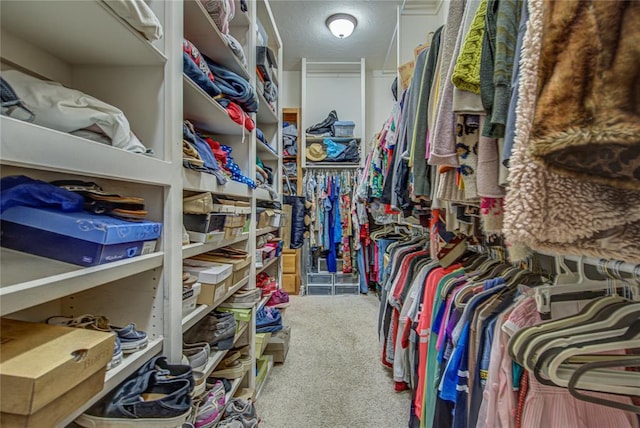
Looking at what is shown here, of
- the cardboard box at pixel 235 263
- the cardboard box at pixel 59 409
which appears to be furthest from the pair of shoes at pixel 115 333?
the cardboard box at pixel 235 263

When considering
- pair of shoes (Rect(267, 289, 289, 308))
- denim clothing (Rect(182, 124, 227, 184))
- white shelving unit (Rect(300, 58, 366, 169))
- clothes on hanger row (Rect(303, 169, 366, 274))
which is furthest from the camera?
white shelving unit (Rect(300, 58, 366, 169))

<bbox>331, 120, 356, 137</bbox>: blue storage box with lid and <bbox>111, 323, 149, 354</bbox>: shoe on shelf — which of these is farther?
<bbox>331, 120, 356, 137</bbox>: blue storage box with lid

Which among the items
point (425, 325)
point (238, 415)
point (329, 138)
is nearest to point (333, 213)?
point (329, 138)

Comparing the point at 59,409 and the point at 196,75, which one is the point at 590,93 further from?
the point at 196,75

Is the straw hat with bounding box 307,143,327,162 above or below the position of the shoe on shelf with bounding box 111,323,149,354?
above

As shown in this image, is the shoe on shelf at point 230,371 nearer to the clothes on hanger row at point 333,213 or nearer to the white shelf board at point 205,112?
the white shelf board at point 205,112

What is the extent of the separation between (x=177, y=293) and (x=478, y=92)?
0.99 m

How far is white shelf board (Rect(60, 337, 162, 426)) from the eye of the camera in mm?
664

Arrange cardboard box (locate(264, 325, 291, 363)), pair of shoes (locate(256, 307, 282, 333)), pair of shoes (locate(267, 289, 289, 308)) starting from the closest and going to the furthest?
pair of shoes (locate(256, 307, 282, 333)) < cardboard box (locate(264, 325, 291, 363)) < pair of shoes (locate(267, 289, 289, 308))

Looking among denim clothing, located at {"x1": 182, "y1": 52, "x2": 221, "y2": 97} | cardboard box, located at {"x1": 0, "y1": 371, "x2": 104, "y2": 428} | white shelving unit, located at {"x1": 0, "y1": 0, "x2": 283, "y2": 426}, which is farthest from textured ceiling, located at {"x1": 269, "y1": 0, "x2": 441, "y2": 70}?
cardboard box, located at {"x1": 0, "y1": 371, "x2": 104, "y2": 428}

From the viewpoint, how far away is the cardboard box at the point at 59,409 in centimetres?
48

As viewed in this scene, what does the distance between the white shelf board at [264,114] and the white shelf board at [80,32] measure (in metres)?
1.32

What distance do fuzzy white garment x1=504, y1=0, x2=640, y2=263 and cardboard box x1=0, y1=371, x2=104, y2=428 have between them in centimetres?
74

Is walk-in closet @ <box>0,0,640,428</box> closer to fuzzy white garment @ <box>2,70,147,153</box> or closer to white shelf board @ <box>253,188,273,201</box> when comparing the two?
fuzzy white garment @ <box>2,70,147,153</box>
